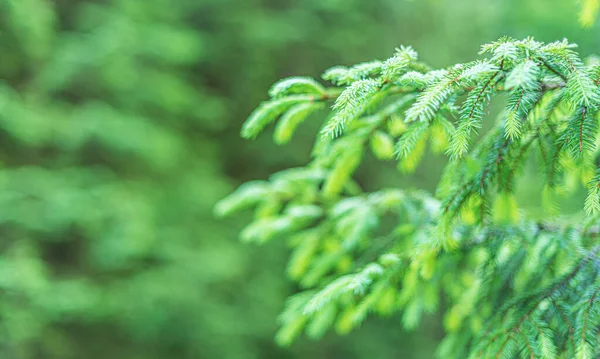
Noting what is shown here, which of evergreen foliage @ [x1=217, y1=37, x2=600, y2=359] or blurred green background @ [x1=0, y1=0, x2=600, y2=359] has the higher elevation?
blurred green background @ [x1=0, y1=0, x2=600, y2=359]

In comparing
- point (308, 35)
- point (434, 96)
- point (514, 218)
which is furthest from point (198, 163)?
point (434, 96)

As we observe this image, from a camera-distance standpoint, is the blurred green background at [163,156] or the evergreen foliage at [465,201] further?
the blurred green background at [163,156]

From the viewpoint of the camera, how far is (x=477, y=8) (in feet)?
19.1

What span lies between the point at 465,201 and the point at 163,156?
10.4 feet

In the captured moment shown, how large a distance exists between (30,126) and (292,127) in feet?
8.23

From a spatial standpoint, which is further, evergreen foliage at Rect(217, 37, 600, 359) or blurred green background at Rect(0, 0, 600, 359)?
blurred green background at Rect(0, 0, 600, 359)

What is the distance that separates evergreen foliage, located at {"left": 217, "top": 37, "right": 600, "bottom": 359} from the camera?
93 cm

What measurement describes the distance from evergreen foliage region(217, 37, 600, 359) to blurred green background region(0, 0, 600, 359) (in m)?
2.09

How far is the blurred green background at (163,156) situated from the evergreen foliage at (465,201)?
6.86 ft

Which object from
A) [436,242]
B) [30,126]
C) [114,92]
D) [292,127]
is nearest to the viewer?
[436,242]

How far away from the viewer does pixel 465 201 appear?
111cm

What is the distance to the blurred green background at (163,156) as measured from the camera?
3.30 metres

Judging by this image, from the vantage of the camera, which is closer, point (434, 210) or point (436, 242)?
point (436, 242)

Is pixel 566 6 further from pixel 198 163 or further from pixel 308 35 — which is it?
pixel 198 163
